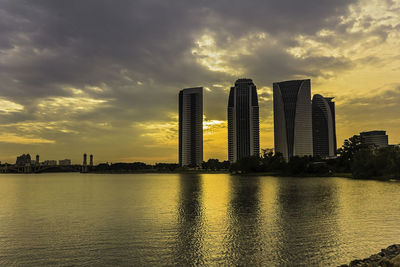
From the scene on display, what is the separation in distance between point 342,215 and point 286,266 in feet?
Answer: 103

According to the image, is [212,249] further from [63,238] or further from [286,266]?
[63,238]

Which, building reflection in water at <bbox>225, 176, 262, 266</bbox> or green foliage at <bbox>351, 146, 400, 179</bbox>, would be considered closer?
building reflection in water at <bbox>225, 176, 262, 266</bbox>

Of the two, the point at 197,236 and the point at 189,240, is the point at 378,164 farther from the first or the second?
the point at 189,240

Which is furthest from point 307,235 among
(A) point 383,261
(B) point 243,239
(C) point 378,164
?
(C) point 378,164

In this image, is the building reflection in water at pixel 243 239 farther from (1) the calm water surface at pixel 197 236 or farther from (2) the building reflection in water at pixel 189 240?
(2) the building reflection in water at pixel 189 240

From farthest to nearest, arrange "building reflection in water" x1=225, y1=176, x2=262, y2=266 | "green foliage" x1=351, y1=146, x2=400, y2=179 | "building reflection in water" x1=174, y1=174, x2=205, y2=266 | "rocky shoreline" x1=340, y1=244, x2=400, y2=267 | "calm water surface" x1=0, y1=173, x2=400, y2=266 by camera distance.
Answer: "green foliage" x1=351, y1=146, x2=400, y2=179 < "calm water surface" x1=0, y1=173, x2=400, y2=266 < "building reflection in water" x1=225, y1=176, x2=262, y2=266 < "building reflection in water" x1=174, y1=174, x2=205, y2=266 < "rocky shoreline" x1=340, y1=244, x2=400, y2=267

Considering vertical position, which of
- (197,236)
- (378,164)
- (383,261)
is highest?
(378,164)

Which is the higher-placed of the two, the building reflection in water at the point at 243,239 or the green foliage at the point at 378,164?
the green foliage at the point at 378,164

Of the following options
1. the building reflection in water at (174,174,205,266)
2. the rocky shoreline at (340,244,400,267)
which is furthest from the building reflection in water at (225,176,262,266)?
the rocky shoreline at (340,244,400,267)

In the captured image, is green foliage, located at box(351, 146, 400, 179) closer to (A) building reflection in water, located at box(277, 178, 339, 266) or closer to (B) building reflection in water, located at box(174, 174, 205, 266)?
(A) building reflection in water, located at box(277, 178, 339, 266)

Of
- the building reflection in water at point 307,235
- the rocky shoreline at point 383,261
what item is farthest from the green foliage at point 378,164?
the rocky shoreline at point 383,261

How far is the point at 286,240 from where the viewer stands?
36719mm

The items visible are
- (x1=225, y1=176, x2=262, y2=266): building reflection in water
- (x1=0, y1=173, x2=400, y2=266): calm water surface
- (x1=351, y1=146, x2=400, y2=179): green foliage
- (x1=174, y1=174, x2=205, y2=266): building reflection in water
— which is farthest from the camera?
(x1=351, y1=146, x2=400, y2=179): green foliage

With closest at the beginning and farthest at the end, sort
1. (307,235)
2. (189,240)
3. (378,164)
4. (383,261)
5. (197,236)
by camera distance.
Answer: (383,261)
(189,240)
(307,235)
(197,236)
(378,164)
